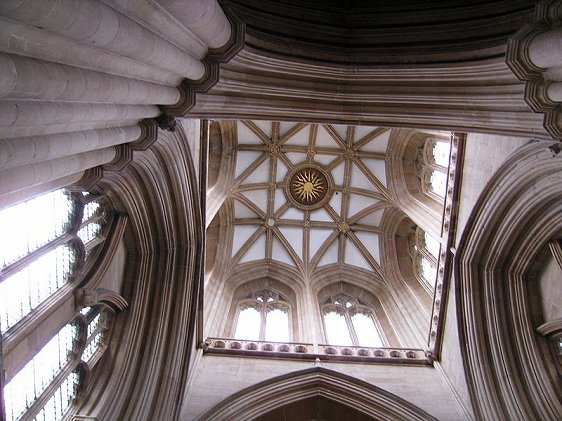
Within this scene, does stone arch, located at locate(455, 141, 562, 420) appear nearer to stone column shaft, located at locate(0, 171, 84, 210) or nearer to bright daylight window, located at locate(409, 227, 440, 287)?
bright daylight window, located at locate(409, 227, 440, 287)

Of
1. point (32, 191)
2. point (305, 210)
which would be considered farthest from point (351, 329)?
point (32, 191)

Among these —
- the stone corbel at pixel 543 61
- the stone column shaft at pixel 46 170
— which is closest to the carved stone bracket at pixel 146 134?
the stone column shaft at pixel 46 170

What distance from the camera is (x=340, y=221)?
56.2 feet

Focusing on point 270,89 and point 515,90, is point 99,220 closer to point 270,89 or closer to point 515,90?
A: point 270,89

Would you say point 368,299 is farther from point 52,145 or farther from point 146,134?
point 52,145

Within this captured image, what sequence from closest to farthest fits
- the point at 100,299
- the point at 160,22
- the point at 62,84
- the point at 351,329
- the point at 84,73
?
the point at 62,84
the point at 84,73
the point at 160,22
the point at 100,299
the point at 351,329

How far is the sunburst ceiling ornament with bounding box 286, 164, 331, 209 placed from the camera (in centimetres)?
1720

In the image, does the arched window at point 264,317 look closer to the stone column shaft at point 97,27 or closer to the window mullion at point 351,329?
the window mullion at point 351,329

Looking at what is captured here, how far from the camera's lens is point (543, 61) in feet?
16.6

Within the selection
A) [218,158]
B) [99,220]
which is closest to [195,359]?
[99,220]

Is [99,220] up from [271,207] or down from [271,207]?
down

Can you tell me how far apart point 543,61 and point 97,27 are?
4.32 metres

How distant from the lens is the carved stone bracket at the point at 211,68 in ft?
19.4

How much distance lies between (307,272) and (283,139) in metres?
4.59
